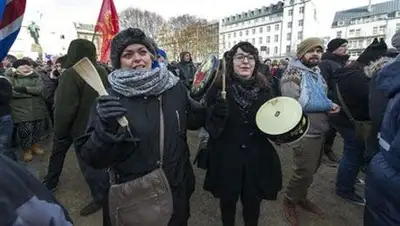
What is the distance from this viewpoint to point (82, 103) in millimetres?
3449

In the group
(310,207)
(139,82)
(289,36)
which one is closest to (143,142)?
(139,82)

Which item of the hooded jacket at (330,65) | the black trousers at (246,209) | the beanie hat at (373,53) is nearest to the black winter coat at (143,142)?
the black trousers at (246,209)

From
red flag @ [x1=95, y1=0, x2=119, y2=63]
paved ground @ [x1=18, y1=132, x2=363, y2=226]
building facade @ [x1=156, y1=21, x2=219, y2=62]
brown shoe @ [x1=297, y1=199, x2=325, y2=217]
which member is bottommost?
paved ground @ [x1=18, y1=132, x2=363, y2=226]

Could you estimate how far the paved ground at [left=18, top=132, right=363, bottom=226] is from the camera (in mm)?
3276

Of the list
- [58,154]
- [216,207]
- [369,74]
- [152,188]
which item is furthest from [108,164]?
[369,74]

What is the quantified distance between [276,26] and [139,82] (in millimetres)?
82333

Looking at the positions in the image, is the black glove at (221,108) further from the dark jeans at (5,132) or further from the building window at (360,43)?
the building window at (360,43)

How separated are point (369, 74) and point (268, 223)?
6.70 ft

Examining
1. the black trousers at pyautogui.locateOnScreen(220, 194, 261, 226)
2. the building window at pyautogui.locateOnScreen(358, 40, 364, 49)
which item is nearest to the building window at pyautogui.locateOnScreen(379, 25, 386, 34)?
the building window at pyautogui.locateOnScreen(358, 40, 364, 49)

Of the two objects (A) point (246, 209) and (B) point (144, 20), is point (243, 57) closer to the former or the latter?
(A) point (246, 209)

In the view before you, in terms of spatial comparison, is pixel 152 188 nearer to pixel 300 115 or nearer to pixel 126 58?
pixel 126 58

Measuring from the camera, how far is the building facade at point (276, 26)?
6869 cm

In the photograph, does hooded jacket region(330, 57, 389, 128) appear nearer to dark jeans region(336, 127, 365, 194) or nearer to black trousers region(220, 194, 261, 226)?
dark jeans region(336, 127, 365, 194)

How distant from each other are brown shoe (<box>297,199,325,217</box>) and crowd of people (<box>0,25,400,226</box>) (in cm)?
1
